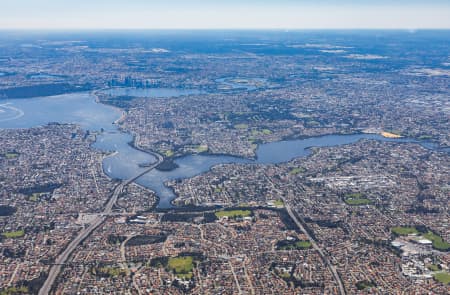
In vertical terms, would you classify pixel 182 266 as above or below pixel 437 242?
above

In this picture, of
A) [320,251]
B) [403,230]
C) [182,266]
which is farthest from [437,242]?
[182,266]

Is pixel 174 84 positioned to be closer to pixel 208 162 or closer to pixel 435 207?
pixel 208 162

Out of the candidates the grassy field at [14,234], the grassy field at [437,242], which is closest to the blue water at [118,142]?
the grassy field at [14,234]

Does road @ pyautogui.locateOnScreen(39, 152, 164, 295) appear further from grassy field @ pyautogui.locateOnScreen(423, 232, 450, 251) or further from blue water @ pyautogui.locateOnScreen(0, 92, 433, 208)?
grassy field @ pyautogui.locateOnScreen(423, 232, 450, 251)

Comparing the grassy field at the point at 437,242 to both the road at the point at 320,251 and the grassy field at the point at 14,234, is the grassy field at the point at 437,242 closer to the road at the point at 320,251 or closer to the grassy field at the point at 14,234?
the road at the point at 320,251

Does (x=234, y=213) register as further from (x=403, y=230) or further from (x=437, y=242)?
(x=437, y=242)
